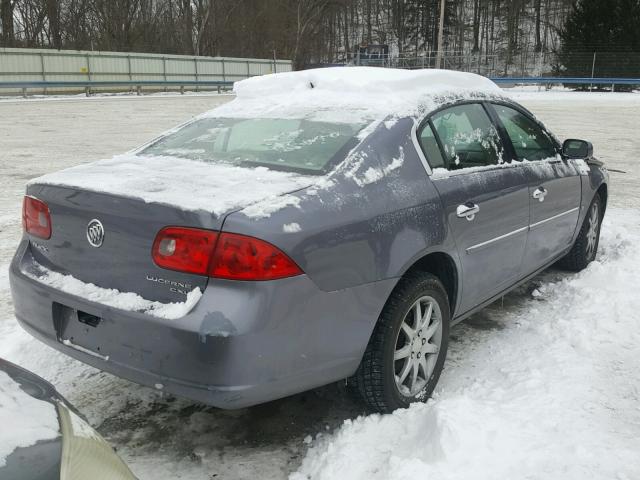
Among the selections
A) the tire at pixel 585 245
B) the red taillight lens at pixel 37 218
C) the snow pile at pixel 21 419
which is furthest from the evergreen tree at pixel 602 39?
the snow pile at pixel 21 419

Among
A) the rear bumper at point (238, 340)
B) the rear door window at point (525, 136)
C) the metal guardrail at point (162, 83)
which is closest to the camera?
the rear bumper at point (238, 340)

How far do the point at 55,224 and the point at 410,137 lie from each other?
1676 mm

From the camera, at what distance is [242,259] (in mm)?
2322

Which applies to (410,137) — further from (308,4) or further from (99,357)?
(308,4)

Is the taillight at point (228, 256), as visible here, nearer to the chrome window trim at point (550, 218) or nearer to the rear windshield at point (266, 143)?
the rear windshield at point (266, 143)

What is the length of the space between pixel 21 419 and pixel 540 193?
3369 mm

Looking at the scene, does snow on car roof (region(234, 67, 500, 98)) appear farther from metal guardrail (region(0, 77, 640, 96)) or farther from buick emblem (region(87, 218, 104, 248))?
metal guardrail (region(0, 77, 640, 96))

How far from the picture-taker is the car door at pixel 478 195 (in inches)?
129

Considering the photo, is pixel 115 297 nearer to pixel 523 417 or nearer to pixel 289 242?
pixel 289 242

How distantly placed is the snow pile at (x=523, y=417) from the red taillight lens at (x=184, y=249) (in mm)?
943

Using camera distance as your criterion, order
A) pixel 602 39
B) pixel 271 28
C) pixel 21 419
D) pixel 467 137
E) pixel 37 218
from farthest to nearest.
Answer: pixel 271 28 → pixel 602 39 → pixel 467 137 → pixel 37 218 → pixel 21 419

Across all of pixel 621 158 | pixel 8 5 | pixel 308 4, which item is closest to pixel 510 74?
pixel 308 4

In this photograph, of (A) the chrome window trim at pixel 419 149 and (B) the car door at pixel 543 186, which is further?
(B) the car door at pixel 543 186

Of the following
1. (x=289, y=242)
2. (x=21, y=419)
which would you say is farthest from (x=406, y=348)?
(x=21, y=419)
